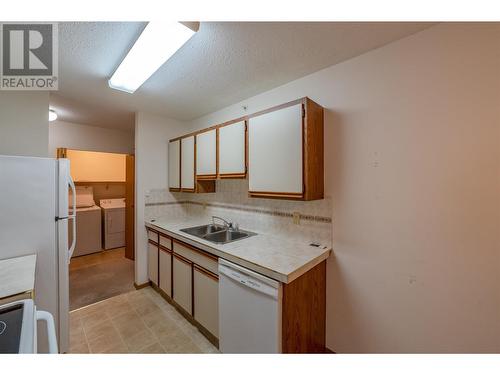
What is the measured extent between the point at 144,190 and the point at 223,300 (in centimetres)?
185

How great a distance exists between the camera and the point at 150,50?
128 cm

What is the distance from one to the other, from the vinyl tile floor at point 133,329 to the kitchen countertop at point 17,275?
0.92 metres

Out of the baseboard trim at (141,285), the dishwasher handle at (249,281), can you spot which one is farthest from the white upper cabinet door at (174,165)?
the dishwasher handle at (249,281)

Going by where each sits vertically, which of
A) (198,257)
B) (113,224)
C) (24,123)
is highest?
(24,123)

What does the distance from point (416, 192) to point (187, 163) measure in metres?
2.26

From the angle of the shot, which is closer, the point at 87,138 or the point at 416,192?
the point at 416,192

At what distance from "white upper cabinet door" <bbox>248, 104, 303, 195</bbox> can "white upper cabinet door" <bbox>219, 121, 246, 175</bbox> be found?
4.5 inches

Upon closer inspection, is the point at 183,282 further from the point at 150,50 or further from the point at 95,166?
the point at 95,166

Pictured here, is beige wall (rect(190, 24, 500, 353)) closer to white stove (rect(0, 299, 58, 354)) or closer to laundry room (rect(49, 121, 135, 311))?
white stove (rect(0, 299, 58, 354))

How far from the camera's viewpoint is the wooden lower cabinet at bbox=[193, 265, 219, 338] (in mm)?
1657

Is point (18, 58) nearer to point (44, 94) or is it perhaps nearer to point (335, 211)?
point (44, 94)

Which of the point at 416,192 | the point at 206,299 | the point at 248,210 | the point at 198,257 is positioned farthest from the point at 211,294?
the point at 416,192
